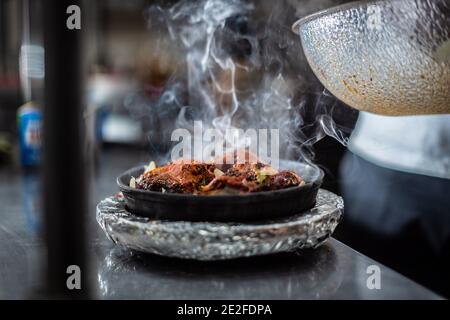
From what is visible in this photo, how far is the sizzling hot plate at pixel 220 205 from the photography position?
1.03 metres

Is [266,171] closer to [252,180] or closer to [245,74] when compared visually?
[252,180]

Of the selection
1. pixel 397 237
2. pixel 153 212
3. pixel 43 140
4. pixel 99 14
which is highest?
pixel 99 14

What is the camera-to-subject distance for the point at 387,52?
97cm

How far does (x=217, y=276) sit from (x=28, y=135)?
2118mm

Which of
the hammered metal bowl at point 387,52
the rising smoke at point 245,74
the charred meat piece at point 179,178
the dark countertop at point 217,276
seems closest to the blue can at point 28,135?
the rising smoke at point 245,74

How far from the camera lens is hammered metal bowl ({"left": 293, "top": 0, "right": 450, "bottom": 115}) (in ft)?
3.05

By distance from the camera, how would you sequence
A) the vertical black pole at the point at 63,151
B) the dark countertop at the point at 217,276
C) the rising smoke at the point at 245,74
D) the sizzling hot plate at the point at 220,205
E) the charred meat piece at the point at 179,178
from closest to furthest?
the vertical black pole at the point at 63,151 → the dark countertop at the point at 217,276 → the sizzling hot plate at the point at 220,205 → the charred meat piece at the point at 179,178 → the rising smoke at the point at 245,74

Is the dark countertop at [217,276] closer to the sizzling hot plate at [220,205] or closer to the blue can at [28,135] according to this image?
the sizzling hot plate at [220,205]

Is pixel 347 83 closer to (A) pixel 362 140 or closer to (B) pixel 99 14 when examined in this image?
(A) pixel 362 140

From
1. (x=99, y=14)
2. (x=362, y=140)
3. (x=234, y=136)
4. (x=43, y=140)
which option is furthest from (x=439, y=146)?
(x=99, y=14)

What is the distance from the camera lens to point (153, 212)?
1.08m

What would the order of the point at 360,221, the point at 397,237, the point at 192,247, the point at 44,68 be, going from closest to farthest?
the point at 44,68, the point at 192,247, the point at 397,237, the point at 360,221

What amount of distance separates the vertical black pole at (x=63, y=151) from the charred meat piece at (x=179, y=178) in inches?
17.9

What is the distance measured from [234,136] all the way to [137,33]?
10.9 m
